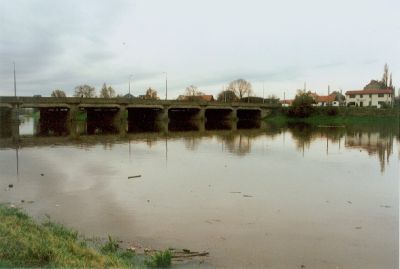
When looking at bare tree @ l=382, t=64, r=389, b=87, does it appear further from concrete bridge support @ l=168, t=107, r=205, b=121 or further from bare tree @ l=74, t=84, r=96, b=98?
bare tree @ l=74, t=84, r=96, b=98

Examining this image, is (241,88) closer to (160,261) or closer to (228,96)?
(228,96)

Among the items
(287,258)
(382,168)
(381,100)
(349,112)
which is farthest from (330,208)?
(381,100)

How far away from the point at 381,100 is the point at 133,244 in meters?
121

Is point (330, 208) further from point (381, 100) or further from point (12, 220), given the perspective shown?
point (381, 100)

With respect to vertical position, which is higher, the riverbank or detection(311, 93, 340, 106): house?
detection(311, 93, 340, 106): house

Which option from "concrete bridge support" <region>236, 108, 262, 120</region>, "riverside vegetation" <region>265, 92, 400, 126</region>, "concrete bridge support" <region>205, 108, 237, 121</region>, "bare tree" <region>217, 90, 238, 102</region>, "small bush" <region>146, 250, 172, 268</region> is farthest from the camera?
"bare tree" <region>217, 90, 238, 102</region>

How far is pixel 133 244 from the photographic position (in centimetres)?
1097

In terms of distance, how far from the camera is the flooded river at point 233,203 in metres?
10.8

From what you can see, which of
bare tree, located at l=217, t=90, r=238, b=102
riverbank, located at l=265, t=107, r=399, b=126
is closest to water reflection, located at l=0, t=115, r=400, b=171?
riverbank, located at l=265, t=107, r=399, b=126

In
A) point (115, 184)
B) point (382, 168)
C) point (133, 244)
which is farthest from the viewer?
point (382, 168)

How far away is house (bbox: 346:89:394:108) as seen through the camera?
388 feet

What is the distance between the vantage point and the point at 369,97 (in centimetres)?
12288

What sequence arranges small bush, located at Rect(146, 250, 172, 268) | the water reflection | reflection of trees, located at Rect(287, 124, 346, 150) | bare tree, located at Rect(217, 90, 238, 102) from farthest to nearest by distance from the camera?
bare tree, located at Rect(217, 90, 238, 102) → reflection of trees, located at Rect(287, 124, 346, 150) → the water reflection → small bush, located at Rect(146, 250, 172, 268)

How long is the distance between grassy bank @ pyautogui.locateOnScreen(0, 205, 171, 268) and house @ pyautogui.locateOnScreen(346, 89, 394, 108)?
115031 mm
